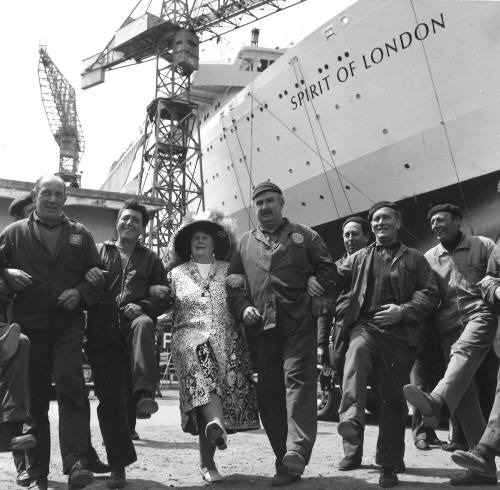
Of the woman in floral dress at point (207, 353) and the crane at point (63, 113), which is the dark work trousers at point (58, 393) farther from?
the crane at point (63, 113)

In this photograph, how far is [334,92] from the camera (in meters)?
16.5

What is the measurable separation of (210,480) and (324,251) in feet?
5.03

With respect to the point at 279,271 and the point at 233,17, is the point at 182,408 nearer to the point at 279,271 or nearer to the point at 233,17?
the point at 279,271

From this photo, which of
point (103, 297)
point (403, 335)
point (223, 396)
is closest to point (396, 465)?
point (403, 335)

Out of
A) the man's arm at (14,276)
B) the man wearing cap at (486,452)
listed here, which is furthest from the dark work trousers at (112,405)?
the man wearing cap at (486,452)

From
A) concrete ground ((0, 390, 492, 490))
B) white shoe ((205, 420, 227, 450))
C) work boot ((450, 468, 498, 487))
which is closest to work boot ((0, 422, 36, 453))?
concrete ground ((0, 390, 492, 490))

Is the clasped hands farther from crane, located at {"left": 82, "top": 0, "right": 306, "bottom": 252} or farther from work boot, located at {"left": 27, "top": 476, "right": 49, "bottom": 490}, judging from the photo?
crane, located at {"left": 82, "top": 0, "right": 306, "bottom": 252}

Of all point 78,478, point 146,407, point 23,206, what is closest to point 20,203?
point 23,206

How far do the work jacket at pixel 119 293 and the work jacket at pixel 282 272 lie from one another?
1.61 ft

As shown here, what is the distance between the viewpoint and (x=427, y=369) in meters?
4.92

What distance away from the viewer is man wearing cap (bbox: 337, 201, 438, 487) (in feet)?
11.7

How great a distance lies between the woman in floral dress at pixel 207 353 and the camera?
140 inches

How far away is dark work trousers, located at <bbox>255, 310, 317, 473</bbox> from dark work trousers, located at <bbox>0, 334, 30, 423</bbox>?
1364 millimetres

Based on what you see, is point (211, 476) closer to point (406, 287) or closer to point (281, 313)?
point (281, 313)
